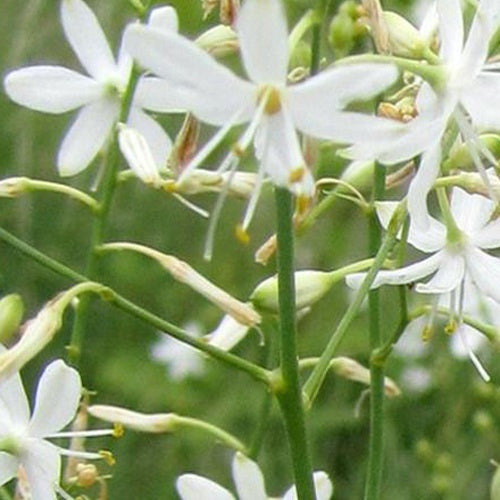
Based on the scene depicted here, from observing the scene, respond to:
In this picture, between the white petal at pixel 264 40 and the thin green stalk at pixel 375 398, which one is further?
the thin green stalk at pixel 375 398

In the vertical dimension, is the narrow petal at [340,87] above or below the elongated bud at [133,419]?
above

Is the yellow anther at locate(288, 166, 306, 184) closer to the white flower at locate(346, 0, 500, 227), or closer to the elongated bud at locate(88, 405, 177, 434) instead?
the white flower at locate(346, 0, 500, 227)

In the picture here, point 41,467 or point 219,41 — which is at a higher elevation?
point 219,41

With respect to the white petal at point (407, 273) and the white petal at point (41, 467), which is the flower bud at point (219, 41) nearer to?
the white petal at point (407, 273)

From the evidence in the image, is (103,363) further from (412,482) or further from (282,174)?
(282,174)

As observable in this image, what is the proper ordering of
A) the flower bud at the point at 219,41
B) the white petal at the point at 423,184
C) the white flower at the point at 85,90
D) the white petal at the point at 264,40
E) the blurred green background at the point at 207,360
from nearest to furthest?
the white petal at the point at 264,40 → the white petal at the point at 423,184 → the flower bud at the point at 219,41 → the white flower at the point at 85,90 → the blurred green background at the point at 207,360

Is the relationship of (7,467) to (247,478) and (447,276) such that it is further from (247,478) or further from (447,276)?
(447,276)

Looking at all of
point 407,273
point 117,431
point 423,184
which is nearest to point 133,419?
point 117,431

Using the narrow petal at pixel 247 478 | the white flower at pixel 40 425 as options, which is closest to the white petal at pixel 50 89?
the white flower at pixel 40 425
